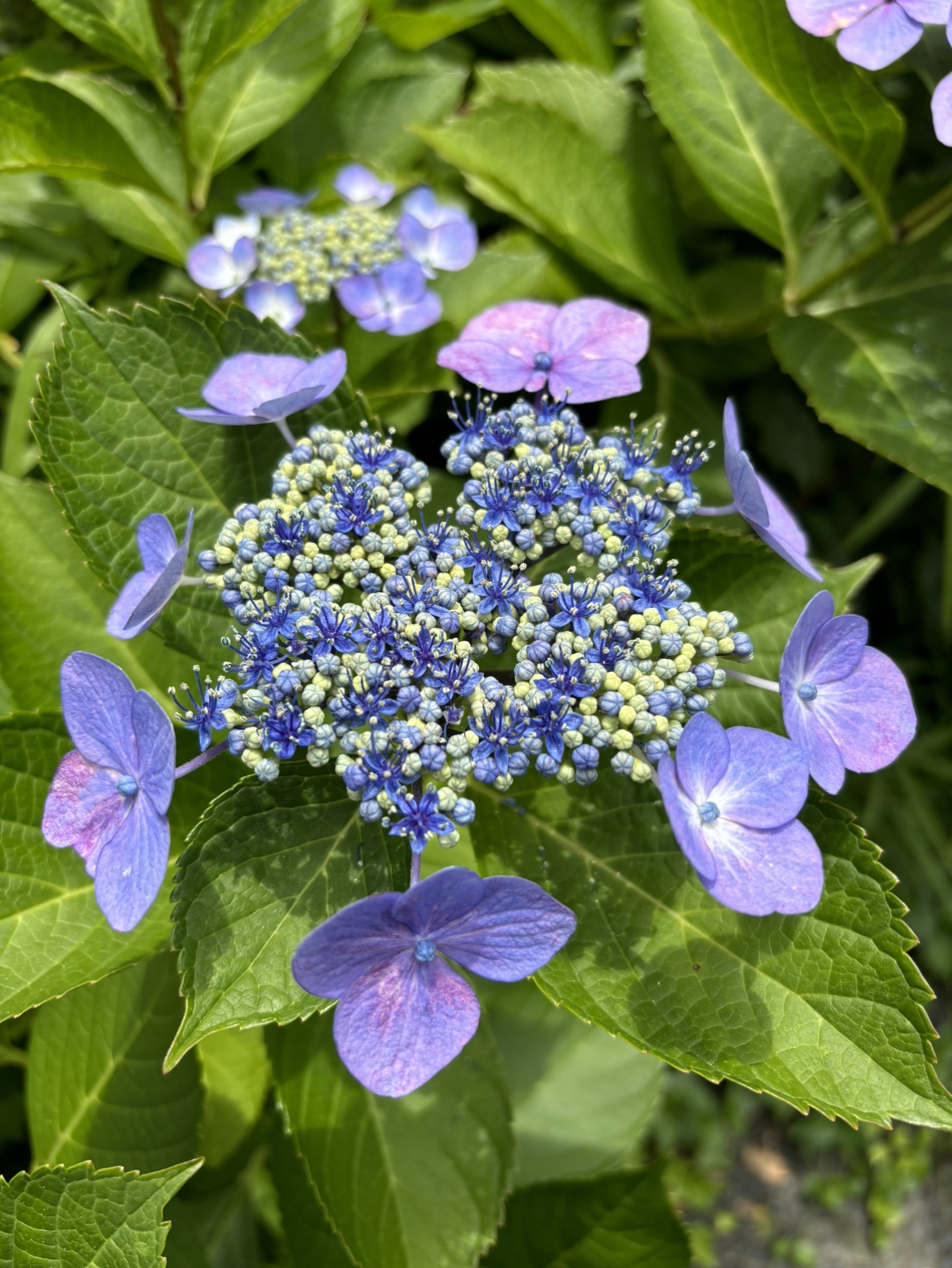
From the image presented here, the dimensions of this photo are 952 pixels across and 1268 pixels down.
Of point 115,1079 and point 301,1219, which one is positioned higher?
point 115,1079

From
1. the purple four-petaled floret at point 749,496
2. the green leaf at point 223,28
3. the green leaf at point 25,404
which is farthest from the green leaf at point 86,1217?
the green leaf at point 223,28

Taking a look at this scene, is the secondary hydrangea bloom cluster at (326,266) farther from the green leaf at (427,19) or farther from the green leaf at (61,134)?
the green leaf at (427,19)

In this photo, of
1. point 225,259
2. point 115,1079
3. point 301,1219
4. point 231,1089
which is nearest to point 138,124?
point 225,259

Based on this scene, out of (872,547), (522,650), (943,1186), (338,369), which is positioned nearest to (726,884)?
(522,650)

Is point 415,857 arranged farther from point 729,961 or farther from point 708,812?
point 729,961

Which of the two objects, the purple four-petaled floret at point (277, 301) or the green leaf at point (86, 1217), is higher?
the purple four-petaled floret at point (277, 301)

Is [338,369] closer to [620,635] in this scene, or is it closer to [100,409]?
[100,409]
